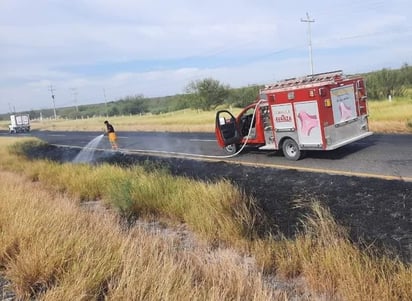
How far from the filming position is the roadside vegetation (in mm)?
4250

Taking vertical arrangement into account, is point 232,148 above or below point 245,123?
below

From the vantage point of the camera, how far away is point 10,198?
8.52 m

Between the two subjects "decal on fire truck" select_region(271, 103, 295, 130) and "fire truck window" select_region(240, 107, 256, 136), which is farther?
"fire truck window" select_region(240, 107, 256, 136)

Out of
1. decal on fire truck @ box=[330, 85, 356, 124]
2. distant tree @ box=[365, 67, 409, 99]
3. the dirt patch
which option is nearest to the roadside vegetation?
the dirt patch

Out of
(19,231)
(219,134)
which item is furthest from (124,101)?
(19,231)

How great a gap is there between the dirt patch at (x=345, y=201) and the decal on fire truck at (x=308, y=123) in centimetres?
127

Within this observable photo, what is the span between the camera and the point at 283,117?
12742mm

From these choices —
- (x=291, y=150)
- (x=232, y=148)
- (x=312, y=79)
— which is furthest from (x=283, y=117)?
(x=232, y=148)

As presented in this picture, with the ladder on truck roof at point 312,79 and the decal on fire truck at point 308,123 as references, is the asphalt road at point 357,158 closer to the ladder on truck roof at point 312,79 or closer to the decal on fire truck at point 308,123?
the decal on fire truck at point 308,123

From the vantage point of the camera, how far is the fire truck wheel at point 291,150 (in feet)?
41.9

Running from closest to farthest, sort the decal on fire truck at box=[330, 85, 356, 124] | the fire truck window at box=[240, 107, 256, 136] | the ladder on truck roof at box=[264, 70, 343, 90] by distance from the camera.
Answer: the decal on fire truck at box=[330, 85, 356, 124] < the ladder on truck roof at box=[264, 70, 343, 90] < the fire truck window at box=[240, 107, 256, 136]

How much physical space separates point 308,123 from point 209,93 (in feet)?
199

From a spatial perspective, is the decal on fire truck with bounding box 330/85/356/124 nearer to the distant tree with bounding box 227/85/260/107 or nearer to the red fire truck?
the red fire truck

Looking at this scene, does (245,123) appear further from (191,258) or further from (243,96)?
(243,96)
